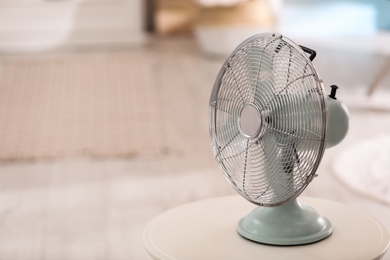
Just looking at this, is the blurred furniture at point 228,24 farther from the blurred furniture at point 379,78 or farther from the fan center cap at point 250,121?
the fan center cap at point 250,121

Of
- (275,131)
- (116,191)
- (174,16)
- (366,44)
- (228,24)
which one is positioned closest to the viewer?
(275,131)

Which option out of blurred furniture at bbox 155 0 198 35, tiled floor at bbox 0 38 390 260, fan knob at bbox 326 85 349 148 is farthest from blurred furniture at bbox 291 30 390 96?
fan knob at bbox 326 85 349 148

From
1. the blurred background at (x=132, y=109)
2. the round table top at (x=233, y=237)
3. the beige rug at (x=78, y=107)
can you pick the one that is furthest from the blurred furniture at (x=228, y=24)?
the round table top at (x=233, y=237)

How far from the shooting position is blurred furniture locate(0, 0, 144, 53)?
15.8 feet

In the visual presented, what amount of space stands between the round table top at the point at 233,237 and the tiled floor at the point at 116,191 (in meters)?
0.49

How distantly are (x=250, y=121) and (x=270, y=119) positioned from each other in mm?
50

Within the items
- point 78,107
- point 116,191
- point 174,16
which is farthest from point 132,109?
point 174,16

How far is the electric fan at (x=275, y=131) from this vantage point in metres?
1.46

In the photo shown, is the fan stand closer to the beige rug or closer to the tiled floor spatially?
the tiled floor


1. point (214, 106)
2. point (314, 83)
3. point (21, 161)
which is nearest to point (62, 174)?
point (21, 161)

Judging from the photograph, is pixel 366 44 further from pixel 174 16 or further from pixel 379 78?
pixel 174 16

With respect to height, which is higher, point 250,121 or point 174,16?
point 250,121

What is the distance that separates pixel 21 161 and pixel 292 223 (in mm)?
1701

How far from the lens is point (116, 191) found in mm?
2693
